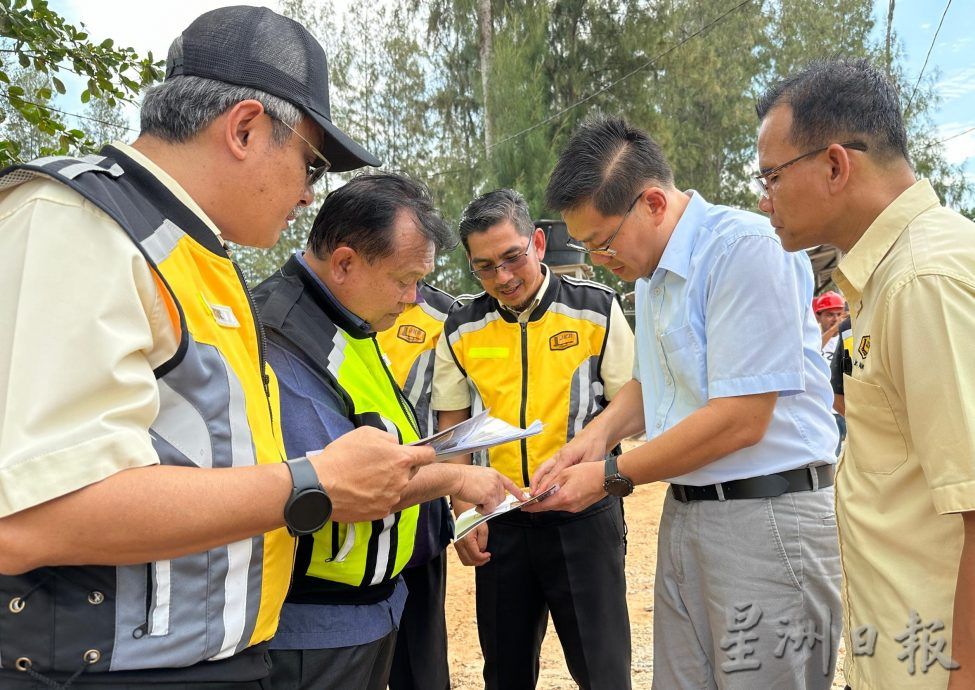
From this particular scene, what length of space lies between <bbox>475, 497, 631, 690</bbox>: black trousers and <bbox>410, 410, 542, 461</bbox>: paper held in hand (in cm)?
122

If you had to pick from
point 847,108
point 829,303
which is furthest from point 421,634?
point 829,303

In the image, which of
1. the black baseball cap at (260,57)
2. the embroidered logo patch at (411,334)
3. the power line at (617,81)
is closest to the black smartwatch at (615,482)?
the black baseball cap at (260,57)

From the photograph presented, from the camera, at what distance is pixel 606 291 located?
12.3 feet

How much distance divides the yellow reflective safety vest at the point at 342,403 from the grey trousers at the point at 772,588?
3.03ft

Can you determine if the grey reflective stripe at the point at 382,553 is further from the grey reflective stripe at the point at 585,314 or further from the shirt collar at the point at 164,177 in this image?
the grey reflective stripe at the point at 585,314

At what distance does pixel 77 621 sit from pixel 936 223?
177 cm

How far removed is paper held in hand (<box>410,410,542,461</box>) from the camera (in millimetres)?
1977

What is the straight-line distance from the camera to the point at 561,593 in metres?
3.39

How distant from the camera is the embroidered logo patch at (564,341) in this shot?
3.56 metres

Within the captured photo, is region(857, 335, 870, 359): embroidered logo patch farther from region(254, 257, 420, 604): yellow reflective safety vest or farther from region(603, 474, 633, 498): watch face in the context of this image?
region(254, 257, 420, 604): yellow reflective safety vest

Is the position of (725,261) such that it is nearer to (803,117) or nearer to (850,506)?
(803,117)

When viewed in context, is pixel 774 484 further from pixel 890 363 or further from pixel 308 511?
pixel 308 511

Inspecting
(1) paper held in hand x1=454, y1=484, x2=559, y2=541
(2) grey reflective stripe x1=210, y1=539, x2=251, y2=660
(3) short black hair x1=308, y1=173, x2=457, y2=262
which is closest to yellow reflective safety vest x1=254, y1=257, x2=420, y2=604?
(3) short black hair x1=308, y1=173, x2=457, y2=262

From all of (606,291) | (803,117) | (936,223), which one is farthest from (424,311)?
(936,223)
